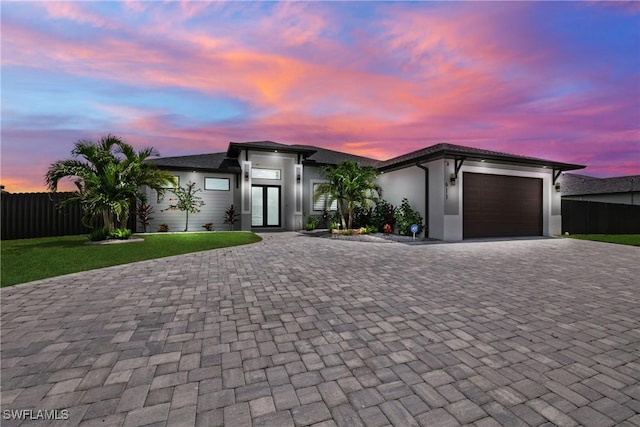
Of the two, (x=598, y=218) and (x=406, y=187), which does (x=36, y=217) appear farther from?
(x=598, y=218)

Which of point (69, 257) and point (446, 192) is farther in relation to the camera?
point (446, 192)

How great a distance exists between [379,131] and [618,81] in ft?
30.9

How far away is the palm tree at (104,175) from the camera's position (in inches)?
358

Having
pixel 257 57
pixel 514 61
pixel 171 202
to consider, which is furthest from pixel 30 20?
pixel 514 61

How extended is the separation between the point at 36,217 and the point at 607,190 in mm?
37113

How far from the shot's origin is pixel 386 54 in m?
9.27

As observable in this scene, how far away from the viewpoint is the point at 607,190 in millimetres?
22562

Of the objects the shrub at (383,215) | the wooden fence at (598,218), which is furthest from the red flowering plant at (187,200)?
the wooden fence at (598,218)

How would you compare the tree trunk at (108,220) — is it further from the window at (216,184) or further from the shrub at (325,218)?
the shrub at (325,218)

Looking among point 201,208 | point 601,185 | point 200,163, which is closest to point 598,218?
point 601,185

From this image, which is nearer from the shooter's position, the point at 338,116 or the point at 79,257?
the point at 79,257

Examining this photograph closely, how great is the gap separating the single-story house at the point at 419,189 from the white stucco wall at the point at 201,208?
0.04 metres

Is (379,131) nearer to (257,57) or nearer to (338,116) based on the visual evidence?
(338,116)

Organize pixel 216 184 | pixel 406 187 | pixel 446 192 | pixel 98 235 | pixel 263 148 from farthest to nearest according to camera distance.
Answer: pixel 216 184, pixel 263 148, pixel 406 187, pixel 446 192, pixel 98 235
